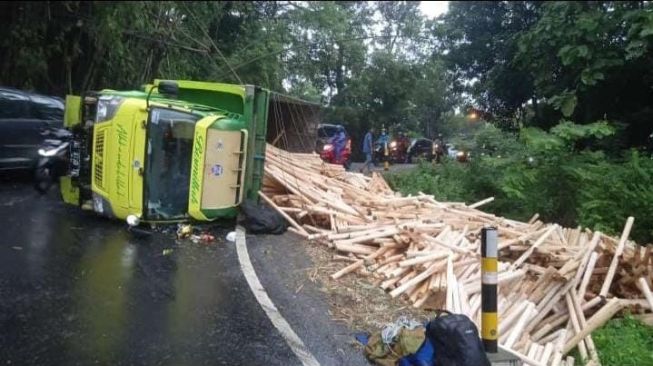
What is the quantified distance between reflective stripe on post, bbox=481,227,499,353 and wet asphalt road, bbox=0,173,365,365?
3.32 ft

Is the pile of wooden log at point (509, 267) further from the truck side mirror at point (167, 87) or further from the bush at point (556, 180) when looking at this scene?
the truck side mirror at point (167, 87)

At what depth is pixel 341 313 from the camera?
5.29 meters

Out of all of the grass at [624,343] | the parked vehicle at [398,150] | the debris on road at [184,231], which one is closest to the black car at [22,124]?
the debris on road at [184,231]

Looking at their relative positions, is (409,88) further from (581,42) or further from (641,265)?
(641,265)

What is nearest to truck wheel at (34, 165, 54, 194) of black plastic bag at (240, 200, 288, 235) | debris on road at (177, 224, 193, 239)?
debris on road at (177, 224, 193, 239)

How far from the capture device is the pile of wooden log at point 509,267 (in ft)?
17.2

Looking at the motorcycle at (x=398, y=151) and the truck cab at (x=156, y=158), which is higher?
the truck cab at (x=156, y=158)

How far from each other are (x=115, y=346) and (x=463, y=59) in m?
13.9

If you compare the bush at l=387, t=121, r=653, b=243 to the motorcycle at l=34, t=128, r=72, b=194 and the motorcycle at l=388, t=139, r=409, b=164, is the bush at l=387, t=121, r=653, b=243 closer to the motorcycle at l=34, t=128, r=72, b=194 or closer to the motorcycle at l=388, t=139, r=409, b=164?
the motorcycle at l=34, t=128, r=72, b=194

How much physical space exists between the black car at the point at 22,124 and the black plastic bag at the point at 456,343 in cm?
863

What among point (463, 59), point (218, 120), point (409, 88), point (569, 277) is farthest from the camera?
point (409, 88)

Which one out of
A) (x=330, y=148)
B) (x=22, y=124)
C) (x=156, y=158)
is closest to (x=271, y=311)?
(x=156, y=158)

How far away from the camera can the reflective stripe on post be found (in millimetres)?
4020

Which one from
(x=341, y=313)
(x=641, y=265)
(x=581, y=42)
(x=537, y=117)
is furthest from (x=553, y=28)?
(x=341, y=313)
